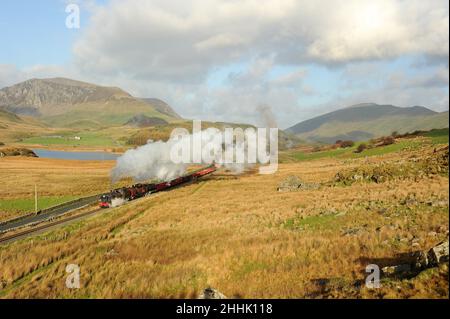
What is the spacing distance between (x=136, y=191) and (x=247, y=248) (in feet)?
112

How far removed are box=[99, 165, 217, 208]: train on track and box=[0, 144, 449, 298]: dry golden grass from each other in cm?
809

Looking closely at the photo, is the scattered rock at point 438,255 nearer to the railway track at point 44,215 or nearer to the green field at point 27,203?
the railway track at point 44,215

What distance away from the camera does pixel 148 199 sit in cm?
5203

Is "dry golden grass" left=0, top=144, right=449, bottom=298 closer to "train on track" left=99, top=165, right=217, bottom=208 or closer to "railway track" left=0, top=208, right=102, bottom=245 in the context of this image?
"railway track" left=0, top=208, right=102, bottom=245

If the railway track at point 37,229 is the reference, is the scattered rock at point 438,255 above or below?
above

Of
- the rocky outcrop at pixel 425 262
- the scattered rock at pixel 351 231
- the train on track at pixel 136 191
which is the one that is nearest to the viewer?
the rocky outcrop at pixel 425 262

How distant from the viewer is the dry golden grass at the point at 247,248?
18359mm

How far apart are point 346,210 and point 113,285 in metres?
21.5

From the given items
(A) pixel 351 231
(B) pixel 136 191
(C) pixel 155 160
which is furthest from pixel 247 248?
(C) pixel 155 160

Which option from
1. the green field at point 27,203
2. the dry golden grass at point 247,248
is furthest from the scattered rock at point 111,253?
the green field at point 27,203

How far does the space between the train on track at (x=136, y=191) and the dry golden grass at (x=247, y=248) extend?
26.5 feet

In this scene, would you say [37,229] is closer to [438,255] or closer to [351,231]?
[351,231]

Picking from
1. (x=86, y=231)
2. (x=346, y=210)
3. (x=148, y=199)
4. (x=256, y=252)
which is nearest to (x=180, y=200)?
(x=148, y=199)
